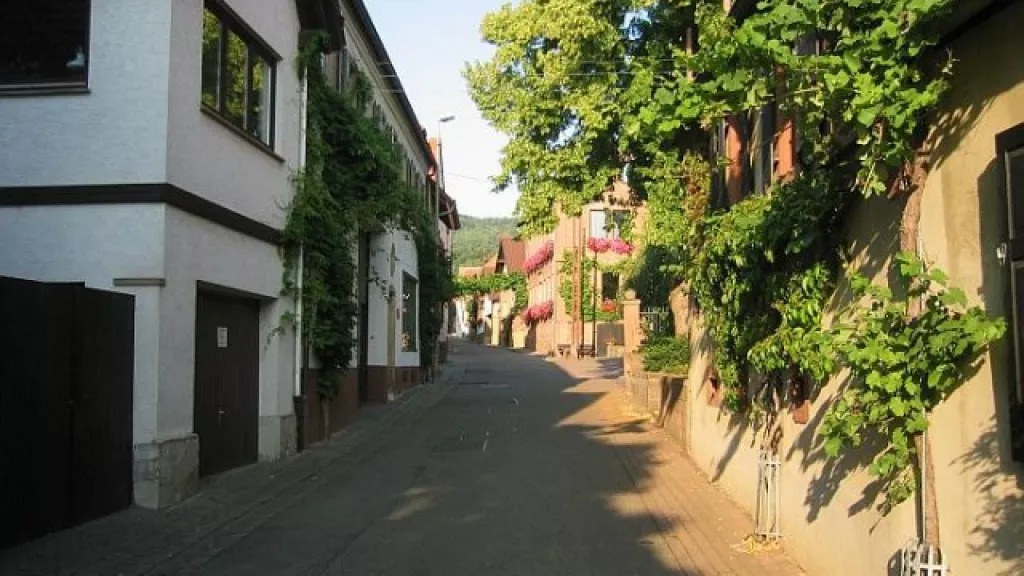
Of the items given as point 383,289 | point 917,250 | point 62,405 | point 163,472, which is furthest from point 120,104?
point 383,289

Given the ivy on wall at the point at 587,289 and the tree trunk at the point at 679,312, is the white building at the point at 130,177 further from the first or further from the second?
the ivy on wall at the point at 587,289

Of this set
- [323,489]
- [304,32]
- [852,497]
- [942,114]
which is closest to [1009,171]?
[942,114]

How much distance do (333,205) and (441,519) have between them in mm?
6596

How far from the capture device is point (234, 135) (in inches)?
455

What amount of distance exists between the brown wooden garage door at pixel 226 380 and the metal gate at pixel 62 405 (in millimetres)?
1779

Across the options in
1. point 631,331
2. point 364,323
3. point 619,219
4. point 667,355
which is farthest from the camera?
point 631,331

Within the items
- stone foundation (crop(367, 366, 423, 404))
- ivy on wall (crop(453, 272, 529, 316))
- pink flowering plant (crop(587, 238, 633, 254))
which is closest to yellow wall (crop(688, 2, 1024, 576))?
stone foundation (crop(367, 366, 423, 404))

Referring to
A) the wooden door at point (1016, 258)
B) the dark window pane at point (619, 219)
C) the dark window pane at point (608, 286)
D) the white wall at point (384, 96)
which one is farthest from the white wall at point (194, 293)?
the dark window pane at point (608, 286)

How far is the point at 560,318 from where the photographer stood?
2056 inches

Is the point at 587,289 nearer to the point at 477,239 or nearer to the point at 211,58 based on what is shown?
the point at 211,58

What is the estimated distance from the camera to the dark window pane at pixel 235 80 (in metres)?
11.6

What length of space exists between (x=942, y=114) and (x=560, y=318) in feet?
155

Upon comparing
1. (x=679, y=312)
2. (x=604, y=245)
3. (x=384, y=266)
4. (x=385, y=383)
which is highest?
(x=604, y=245)

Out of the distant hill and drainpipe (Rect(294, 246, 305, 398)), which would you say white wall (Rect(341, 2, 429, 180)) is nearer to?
drainpipe (Rect(294, 246, 305, 398))
